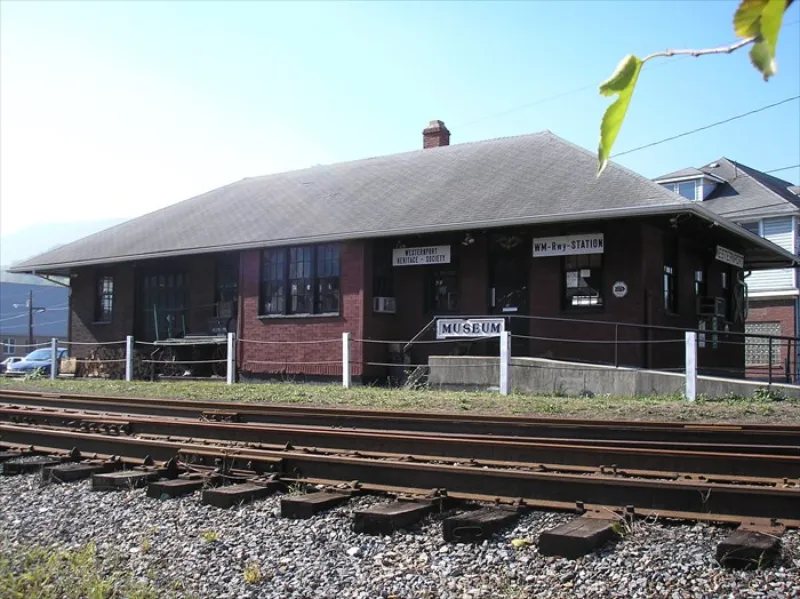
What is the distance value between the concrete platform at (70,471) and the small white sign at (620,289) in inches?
476

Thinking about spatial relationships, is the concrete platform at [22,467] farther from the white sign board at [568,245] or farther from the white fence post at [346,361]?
the white sign board at [568,245]

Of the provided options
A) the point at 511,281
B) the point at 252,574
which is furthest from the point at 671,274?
the point at 252,574

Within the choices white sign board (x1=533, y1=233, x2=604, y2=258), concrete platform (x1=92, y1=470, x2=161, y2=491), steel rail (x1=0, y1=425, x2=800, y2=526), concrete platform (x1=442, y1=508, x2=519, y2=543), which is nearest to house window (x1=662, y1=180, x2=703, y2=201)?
white sign board (x1=533, y1=233, x2=604, y2=258)

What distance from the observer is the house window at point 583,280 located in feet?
59.8

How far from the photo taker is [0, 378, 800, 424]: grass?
1206 centimetres

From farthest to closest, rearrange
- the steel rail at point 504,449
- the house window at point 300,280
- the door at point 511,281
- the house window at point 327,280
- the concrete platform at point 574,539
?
1. the house window at point 300,280
2. the house window at point 327,280
3. the door at point 511,281
4. the steel rail at point 504,449
5. the concrete platform at point 574,539

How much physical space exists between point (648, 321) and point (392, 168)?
10571 mm

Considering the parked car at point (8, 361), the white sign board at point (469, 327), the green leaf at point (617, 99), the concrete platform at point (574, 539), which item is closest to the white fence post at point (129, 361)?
the white sign board at point (469, 327)

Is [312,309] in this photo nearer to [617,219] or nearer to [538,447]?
[617,219]

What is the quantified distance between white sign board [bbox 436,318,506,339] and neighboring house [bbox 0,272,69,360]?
64800 mm

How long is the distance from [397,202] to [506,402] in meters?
9.30

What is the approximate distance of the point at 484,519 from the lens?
214 inches

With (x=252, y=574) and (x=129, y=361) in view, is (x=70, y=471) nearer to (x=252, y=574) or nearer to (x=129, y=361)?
(x=252, y=574)

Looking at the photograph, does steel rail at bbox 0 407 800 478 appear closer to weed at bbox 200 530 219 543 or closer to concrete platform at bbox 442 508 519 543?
concrete platform at bbox 442 508 519 543
